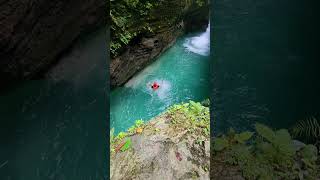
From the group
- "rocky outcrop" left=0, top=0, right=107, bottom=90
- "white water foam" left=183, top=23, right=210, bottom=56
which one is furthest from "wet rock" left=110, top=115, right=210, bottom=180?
"rocky outcrop" left=0, top=0, right=107, bottom=90

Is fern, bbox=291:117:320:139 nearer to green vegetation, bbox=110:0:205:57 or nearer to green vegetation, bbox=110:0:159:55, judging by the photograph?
green vegetation, bbox=110:0:205:57

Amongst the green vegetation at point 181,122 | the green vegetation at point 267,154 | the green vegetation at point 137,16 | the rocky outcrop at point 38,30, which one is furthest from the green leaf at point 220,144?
the rocky outcrop at point 38,30

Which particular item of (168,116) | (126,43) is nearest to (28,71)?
(126,43)

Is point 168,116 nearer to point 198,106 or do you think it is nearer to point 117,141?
point 198,106

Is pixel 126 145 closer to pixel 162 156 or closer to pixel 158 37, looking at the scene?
pixel 162 156

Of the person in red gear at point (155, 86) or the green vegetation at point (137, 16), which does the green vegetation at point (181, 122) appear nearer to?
the person in red gear at point (155, 86)

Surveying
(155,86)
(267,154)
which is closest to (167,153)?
(155,86)
